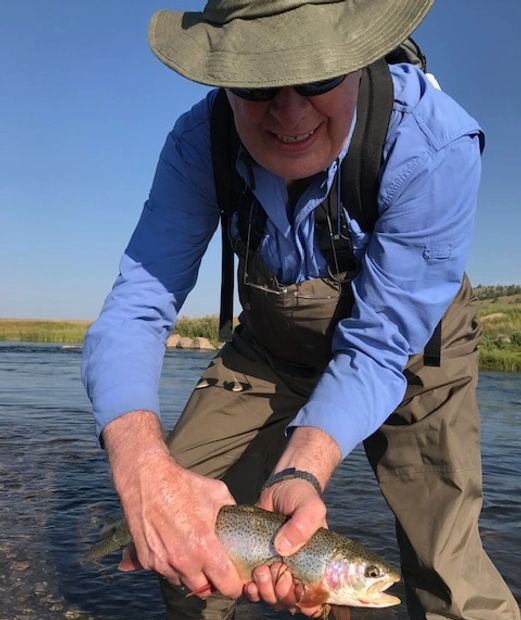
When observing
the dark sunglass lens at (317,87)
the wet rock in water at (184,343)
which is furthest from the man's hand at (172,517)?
the wet rock in water at (184,343)

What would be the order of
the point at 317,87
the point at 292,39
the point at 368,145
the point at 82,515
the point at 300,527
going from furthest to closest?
the point at 82,515
the point at 368,145
the point at 317,87
the point at 300,527
the point at 292,39

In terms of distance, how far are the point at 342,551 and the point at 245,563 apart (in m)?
0.42

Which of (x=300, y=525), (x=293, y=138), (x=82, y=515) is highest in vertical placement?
(x=293, y=138)

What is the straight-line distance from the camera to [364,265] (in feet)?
11.0

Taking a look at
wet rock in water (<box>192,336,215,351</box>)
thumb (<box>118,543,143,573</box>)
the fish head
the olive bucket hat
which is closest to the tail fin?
thumb (<box>118,543,143,573</box>)

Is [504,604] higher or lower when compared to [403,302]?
lower

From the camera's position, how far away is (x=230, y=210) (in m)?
3.65

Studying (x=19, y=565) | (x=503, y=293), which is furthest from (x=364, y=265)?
(x=503, y=293)

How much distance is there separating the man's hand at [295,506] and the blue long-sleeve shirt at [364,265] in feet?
0.29

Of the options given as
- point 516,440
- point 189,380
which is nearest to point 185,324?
point 189,380

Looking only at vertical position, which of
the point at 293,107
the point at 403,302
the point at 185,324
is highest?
the point at 293,107

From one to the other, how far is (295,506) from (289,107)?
1.57 meters

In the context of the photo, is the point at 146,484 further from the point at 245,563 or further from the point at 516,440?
the point at 516,440

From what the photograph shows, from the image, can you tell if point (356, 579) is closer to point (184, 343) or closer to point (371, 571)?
point (371, 571)
